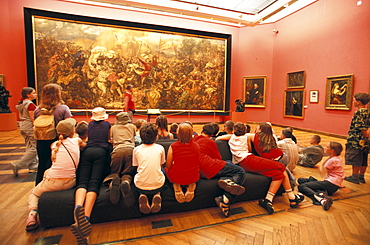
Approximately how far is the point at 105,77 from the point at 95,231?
1040 centimetres

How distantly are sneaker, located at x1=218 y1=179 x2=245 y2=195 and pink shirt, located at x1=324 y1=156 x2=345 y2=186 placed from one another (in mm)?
1890

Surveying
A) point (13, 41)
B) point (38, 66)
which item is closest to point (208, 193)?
point (38, 66)

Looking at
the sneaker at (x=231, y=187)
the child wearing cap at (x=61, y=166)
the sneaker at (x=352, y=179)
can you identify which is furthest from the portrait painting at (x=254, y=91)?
the child wearing cap at (x=61, y=166)

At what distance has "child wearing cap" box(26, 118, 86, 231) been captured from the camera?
2.67 metres

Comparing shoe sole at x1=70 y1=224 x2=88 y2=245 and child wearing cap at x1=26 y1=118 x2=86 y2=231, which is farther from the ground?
child wearing cap at x1=26 y1=118 x2=86 y2=231

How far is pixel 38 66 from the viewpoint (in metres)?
10.5

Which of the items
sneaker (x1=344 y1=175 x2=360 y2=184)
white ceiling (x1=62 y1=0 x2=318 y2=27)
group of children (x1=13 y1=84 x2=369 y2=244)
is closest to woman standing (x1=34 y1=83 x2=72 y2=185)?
group of children (x1=13 y1=84 x2=369 y2=244)

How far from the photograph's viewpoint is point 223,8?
41.1ft

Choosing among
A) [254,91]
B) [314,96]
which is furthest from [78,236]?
[254,91]

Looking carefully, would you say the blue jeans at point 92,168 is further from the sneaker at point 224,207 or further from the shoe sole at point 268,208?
the shoe sole at point 268,208

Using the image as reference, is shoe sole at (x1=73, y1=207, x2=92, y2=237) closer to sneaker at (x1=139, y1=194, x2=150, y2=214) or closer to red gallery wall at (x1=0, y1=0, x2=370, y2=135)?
sneaker at (x1=139, y1=194, x2=150, y2=214)

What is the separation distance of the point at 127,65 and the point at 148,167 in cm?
1046

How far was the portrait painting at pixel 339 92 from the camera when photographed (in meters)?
8.97

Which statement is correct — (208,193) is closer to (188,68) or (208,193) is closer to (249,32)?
(188,68)
